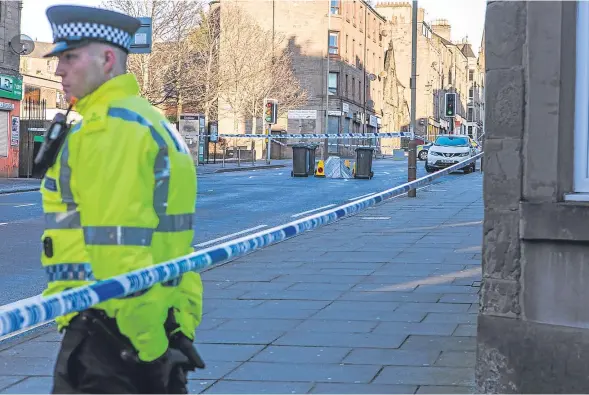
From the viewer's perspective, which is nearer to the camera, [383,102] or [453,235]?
[453,235]

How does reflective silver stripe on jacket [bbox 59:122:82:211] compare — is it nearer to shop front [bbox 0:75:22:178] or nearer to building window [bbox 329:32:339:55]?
shop front [bbox 0:75:22:178]

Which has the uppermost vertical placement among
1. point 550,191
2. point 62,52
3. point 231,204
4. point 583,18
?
point 583,18

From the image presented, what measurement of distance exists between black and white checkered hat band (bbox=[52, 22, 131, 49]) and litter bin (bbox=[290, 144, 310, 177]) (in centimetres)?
3054

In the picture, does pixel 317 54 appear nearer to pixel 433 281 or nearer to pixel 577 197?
pixel 433 281

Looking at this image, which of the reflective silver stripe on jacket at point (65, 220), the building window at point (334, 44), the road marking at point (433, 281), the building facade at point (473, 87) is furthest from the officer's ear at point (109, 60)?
the building facade at point (473, 87)

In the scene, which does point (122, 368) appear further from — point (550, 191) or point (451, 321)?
point (451, 321)

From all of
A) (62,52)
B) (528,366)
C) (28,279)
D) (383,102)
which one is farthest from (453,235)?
(383,102)

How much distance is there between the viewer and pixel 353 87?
78062 millimetres


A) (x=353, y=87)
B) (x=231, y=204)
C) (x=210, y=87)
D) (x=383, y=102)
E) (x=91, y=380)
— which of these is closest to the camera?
(x=91, y=380)

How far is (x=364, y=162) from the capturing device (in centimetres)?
3189

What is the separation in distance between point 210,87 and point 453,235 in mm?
42068

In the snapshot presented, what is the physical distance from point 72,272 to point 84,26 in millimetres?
788

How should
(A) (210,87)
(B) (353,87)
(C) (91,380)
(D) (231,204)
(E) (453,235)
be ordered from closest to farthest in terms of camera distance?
(C) (91,380), (E) (453,235), (D) (231,204), (A) (210,87), (B) (353,87)

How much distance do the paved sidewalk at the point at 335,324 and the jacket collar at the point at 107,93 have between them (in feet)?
9.59
